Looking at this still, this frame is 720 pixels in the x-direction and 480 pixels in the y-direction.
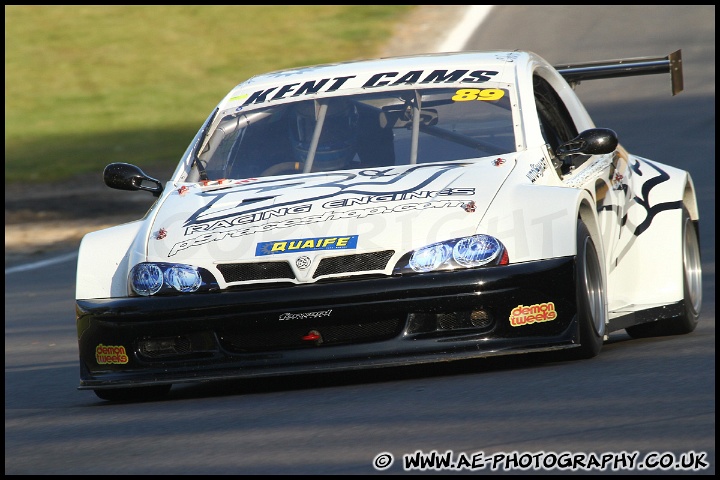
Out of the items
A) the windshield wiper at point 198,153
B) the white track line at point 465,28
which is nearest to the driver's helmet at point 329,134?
the windshield wiper at point 198,153

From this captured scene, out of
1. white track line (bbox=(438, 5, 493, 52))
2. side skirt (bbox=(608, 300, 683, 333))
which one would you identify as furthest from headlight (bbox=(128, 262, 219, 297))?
white track line (bbox=(438, 5, 493, 52))

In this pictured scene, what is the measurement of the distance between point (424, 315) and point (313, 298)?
494 mm

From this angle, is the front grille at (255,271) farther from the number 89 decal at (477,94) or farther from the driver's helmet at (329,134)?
the number 89 decal at (477,94)

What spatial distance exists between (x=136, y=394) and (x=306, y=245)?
1225 mm

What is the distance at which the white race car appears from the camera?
6.20 m

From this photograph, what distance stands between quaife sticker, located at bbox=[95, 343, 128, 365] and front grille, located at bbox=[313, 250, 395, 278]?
98cm

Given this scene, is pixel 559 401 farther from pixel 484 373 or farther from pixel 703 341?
pixel 703 341

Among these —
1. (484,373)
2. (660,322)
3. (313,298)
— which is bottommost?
(660,322)

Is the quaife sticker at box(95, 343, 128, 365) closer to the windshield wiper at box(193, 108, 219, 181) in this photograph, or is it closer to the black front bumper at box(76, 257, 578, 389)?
the black front bumper at box(76, 257, 578, 389)

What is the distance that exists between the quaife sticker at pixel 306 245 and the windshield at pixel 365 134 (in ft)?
3.46

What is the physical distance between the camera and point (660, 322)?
7.80 meters

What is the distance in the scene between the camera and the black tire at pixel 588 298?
20.8ft

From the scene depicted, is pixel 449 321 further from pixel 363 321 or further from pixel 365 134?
pixel 365 134

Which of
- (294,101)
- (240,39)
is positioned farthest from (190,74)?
(294,101)
